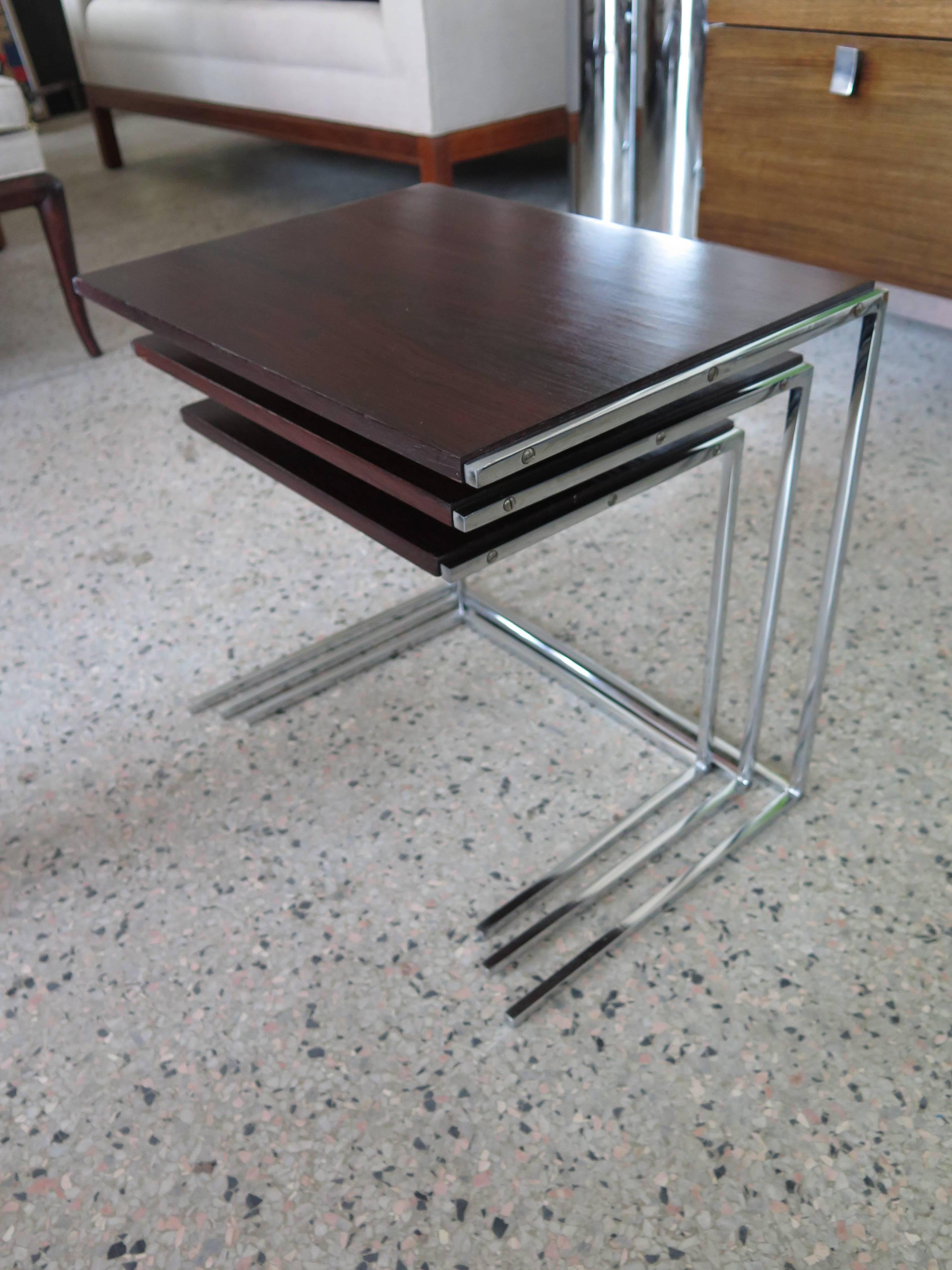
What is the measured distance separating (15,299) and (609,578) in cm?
182

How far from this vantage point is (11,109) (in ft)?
6.16

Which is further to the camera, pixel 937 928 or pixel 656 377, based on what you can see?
pixel 937 928

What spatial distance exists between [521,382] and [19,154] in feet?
5.48

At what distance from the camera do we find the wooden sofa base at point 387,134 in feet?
7.64

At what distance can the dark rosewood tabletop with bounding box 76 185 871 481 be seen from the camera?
64cm

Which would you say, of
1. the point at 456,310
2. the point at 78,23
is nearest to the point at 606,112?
the point at 456,310

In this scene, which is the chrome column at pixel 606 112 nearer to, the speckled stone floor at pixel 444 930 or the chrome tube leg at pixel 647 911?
the speckled stone floor at pixel 444 930

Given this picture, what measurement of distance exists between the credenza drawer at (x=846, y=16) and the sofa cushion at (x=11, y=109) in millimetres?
1212

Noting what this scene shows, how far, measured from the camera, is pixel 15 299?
2.46 m

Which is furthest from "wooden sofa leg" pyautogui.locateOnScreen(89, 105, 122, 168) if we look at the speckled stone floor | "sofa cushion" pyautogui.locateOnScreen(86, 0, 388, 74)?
the speckled stone floor

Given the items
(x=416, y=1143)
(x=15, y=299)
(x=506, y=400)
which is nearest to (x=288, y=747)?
(x=416, y=1143)

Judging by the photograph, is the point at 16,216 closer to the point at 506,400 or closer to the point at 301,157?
the point at 301,157

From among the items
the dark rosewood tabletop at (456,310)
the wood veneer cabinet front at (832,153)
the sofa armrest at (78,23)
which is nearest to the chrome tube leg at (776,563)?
the dark rosewood tabletop at (456,310)

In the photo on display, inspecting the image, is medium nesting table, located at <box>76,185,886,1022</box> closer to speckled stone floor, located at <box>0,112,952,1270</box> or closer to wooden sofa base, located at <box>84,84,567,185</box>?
speckled stone floor, located at <box>0,112,952,1270</box>
